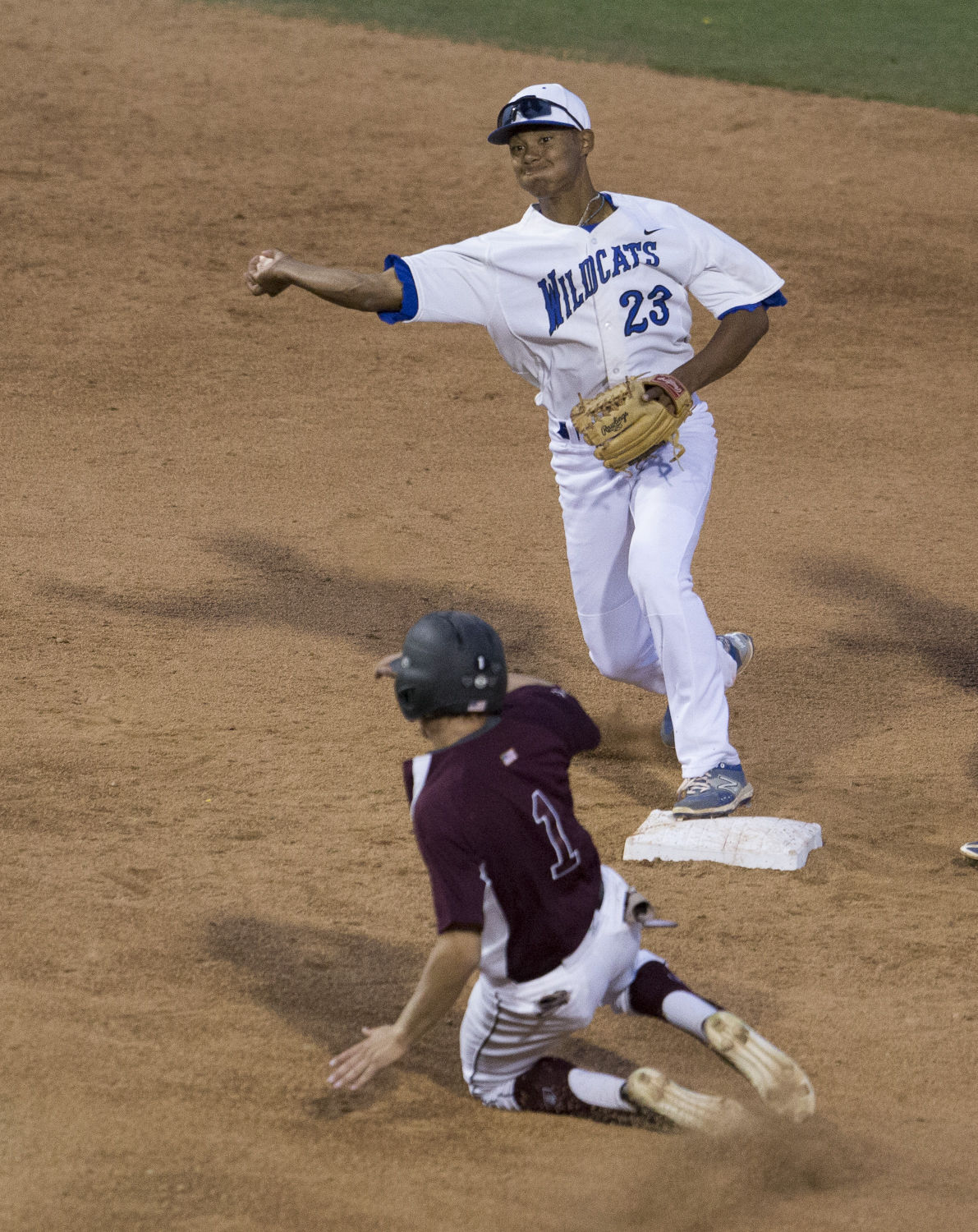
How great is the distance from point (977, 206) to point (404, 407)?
545 centimetres

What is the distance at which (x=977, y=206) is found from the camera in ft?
37.4

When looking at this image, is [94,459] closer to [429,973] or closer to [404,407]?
[404,407]

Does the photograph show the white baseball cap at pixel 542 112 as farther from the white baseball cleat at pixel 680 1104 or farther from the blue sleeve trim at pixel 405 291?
the white baseball cleat at pixel 680 1104

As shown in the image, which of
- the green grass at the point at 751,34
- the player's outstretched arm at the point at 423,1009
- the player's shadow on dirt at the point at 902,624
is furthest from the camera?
the green grass at the point at 751,34

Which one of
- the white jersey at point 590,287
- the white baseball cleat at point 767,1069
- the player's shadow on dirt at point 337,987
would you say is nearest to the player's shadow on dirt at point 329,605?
the white jersey at point 590,287

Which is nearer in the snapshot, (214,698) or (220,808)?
(220,808)

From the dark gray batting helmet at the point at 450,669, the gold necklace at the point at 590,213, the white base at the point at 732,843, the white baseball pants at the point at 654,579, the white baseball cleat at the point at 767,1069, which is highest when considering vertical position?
the gold necklace at the point at 590,213

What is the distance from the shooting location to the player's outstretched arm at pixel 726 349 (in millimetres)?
4793

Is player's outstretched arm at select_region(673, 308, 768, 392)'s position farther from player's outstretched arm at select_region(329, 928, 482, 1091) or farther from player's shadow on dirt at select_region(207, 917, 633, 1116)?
player's outstretched arm at select_region(329, 928, 482, 1091)

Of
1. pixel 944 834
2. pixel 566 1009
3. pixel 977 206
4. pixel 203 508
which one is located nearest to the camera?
pixel 566 1009

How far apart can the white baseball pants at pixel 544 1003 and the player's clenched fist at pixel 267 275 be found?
2.14 metres

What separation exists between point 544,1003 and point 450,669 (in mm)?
757

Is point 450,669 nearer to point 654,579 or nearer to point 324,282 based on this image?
point 654,579

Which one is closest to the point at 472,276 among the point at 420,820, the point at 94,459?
the point at 420,820
